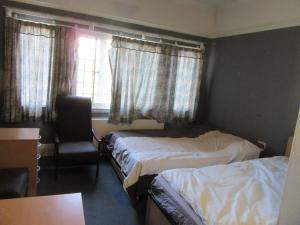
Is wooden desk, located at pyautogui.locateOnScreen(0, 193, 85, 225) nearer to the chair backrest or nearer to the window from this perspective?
the chair backrest

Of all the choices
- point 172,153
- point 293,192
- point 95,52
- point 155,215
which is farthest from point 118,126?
point 293,192

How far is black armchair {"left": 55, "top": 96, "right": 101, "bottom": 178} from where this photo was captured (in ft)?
9.84

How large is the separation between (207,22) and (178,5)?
2.15ft

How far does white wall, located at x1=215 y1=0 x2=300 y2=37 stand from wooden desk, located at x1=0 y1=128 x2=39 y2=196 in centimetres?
334

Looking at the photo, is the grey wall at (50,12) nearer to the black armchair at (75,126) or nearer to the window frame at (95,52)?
the window frame at (95,52)

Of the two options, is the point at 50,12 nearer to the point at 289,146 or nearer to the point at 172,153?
the point at 172,153

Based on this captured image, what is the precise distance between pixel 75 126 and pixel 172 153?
60.1 inches

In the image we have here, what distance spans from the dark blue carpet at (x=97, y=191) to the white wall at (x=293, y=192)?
1.37m

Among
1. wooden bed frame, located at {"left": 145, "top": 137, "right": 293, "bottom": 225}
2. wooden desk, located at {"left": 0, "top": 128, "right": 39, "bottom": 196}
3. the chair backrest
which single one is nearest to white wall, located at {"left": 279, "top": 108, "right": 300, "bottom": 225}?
wooden bed frame, located at {"left": 145, "top": 137, "right": 293, "bottom": 225}

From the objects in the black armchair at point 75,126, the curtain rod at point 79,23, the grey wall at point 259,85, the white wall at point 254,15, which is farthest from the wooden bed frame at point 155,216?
the white wall at point 254,15

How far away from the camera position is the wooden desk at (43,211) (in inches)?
45.9

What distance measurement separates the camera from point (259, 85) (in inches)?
134

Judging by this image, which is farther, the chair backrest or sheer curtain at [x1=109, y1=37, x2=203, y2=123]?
sheer curtain at [x1=109, y1=37, x2=203, y2=123]

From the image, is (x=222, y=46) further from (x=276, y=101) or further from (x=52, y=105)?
(x=52, y=105)
